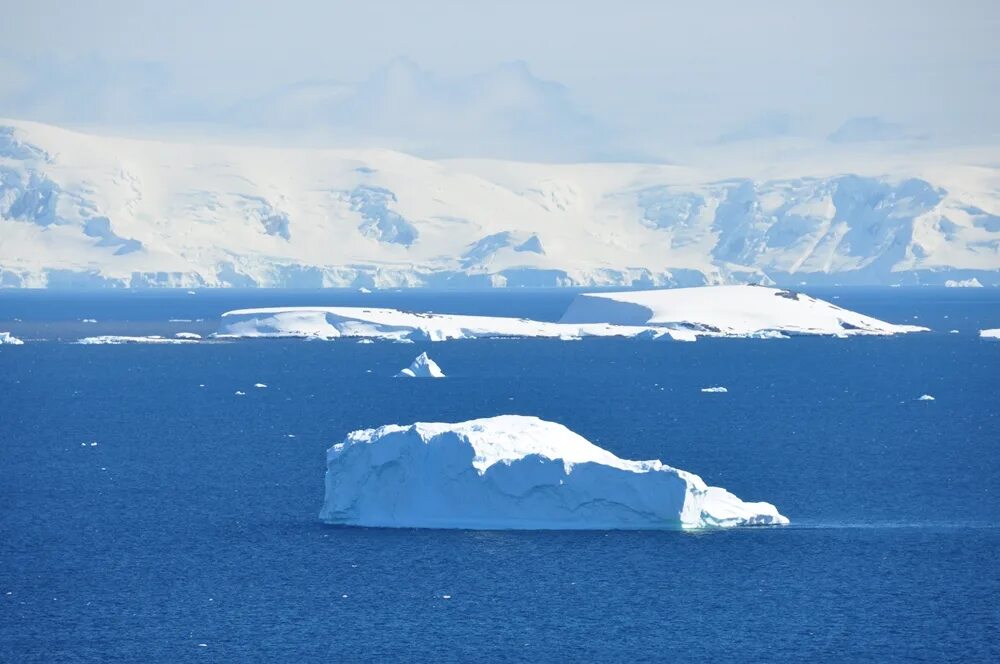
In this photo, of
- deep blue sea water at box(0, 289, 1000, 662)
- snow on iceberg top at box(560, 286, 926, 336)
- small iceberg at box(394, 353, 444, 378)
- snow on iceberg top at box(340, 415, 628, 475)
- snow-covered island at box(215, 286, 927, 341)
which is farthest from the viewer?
snow on iceberg top at box(560, 286, 926, 336)

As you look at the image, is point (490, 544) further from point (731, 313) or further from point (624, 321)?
point (624, 321)

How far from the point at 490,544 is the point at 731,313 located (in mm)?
90755

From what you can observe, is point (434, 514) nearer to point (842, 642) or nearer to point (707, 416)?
point (842, 642)

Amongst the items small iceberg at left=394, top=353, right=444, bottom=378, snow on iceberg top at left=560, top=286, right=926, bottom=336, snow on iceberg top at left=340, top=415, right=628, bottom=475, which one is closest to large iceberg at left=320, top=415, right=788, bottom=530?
snow on iceberg top at left=340, top=415, right=628, bottom=475

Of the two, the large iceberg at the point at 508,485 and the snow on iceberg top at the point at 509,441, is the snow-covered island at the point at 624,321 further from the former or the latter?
the snow on iceberg top at the point at 509,441

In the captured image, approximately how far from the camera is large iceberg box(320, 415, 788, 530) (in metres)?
43.7

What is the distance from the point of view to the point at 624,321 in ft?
439

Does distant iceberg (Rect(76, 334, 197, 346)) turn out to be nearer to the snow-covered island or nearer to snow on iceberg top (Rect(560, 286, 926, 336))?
the snow-covered island

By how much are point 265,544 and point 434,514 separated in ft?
15.6

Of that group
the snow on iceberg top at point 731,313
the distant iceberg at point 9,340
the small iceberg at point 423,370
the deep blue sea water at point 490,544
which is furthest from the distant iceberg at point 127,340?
the snow on iceberg top at point 731,313

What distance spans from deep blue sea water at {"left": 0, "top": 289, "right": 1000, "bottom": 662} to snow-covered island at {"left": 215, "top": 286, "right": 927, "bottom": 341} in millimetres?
35887

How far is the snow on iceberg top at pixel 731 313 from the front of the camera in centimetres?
13050

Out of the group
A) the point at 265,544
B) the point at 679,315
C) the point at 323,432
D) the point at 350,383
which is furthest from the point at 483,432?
the point at 679,315

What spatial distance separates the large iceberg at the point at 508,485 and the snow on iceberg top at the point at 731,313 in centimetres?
8472
